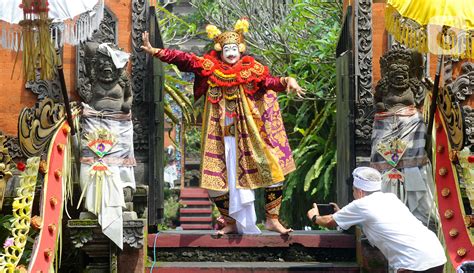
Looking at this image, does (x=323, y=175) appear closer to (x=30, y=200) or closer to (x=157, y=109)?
(x=157, y=109)

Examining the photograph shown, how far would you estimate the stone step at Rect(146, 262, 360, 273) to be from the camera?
8375 mm

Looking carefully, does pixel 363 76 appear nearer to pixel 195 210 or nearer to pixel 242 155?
pixel 242 155

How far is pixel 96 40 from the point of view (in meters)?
9.48

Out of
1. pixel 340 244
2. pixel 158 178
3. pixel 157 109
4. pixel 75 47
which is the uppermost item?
pixel 75 47

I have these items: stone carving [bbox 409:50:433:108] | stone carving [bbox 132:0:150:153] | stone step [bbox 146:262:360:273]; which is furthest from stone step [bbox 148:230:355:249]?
stone carving [bbox 409:50:433:108]

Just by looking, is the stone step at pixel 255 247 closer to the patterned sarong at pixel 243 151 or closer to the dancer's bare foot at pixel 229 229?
the dancer's bare foot at pixel 229 229

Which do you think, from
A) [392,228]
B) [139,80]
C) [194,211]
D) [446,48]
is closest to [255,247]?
[139,80]

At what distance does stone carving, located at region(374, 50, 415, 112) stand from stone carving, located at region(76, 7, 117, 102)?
268 cm

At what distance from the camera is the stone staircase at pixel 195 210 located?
74.2 ft

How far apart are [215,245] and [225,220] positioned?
284 mm

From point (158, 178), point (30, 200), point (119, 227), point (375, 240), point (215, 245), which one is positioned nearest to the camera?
point (375, 240)

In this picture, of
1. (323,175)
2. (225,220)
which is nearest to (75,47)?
(225,220)

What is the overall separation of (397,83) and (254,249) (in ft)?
6.36

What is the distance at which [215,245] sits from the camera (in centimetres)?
877
